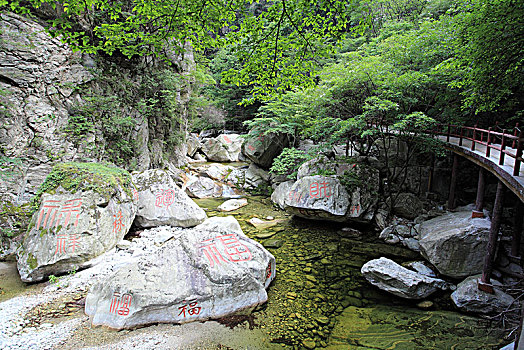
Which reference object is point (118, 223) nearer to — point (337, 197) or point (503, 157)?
point (337, 197)

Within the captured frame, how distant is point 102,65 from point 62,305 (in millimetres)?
8013

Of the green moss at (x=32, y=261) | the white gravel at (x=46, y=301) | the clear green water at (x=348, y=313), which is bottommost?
the clear green water at (x=348, y=313)

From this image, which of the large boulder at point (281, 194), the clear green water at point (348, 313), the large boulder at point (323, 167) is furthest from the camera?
the large boulder at point (281, 194)

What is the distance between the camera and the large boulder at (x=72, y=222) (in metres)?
5.20

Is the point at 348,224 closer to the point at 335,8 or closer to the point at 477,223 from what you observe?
the point at 477,223

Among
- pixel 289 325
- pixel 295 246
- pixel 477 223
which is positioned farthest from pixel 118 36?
pixel 477 223

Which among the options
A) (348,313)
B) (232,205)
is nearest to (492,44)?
(348,313)

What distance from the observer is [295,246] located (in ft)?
26.6

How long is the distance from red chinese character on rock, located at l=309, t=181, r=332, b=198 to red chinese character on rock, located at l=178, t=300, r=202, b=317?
6167mm

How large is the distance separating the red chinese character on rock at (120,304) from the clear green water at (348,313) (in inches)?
88.1

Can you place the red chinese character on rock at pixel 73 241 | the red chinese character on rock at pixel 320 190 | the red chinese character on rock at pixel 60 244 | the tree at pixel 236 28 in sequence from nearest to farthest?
the tree at pixel 236 28 → the red chinese character on rock at pixel 60 244 → the red chinese character on rock at pixel 73 241 → the red chinese character on rock at pixel 320 190

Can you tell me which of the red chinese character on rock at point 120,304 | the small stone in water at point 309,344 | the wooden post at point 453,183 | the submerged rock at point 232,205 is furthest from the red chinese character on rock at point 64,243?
the wooden post at point 453,183

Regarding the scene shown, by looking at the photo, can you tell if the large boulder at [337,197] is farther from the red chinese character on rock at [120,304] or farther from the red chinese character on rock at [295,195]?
the red chinese character on rock at [120,304]

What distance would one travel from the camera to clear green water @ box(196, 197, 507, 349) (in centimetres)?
438
